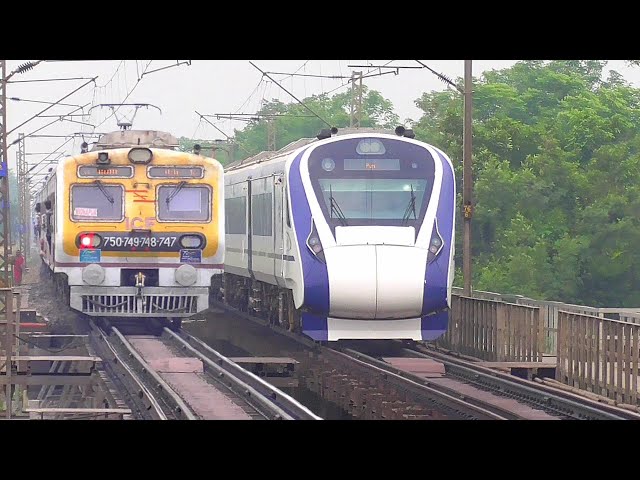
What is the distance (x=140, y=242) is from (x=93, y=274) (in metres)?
0.81

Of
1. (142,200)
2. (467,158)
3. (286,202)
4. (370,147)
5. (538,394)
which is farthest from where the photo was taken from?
(467,158)

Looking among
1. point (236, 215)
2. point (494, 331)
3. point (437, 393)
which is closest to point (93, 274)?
point (236, 215)

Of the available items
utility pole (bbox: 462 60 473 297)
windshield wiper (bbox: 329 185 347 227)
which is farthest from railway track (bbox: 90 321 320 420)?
utility pole (bbox: 462 60 473 297)

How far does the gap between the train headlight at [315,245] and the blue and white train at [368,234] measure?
0.04ft

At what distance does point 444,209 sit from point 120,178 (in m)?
5.07

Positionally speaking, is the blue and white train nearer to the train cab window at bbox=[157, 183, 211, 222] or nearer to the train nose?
the train nose

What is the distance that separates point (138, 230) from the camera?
1920cm

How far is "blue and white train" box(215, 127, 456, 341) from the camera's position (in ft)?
53.2

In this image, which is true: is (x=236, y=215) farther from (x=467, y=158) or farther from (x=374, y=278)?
(x=374, y=278)

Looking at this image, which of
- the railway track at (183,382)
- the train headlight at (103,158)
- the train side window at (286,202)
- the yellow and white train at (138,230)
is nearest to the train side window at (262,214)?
the yellow and white train at (138,230)

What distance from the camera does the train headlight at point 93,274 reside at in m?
18.8

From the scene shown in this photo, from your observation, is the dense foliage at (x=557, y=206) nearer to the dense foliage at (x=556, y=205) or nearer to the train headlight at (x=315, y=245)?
the dense foliage at (x=556, y=205)

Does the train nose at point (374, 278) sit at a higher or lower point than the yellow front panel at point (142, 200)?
lower

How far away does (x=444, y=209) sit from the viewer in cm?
1677
